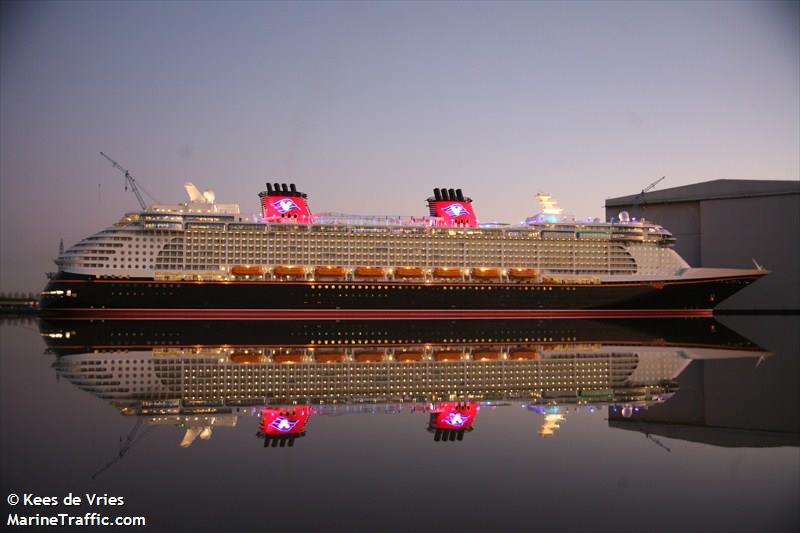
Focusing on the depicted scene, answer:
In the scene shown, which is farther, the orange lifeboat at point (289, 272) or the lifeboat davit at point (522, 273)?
the lifeboat davit at point (522, 273)

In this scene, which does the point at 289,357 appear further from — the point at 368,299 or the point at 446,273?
the point at 446,273

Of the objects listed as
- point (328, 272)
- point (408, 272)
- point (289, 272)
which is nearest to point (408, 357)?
point (328, 272)

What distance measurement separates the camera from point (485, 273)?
4591 cm

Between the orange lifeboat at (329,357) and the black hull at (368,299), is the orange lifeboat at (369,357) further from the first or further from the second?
the black hull at (368,299)

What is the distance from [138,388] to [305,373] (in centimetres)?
419

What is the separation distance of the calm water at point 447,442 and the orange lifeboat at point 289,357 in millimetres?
609

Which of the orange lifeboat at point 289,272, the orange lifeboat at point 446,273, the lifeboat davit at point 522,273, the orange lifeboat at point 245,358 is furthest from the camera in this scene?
the lifeboat davit at point 522,273

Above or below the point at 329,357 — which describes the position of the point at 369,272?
above

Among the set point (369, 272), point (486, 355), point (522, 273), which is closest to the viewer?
point (486, 355)

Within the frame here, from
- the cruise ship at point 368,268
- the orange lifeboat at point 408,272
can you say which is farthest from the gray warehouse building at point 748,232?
the orange lifeboat at point 408,272

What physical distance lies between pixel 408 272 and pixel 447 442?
3467 centimetres

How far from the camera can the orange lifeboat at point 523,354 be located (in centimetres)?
2053

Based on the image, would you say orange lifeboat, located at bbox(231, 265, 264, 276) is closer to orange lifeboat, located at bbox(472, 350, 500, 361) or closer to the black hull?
the black hull

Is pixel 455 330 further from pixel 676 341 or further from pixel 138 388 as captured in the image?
pixel 138 388
